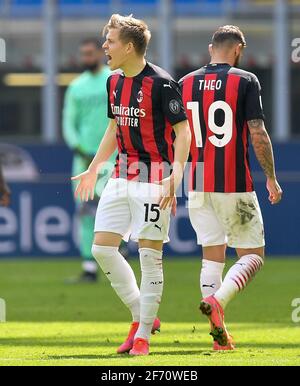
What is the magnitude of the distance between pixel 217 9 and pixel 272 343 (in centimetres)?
1330

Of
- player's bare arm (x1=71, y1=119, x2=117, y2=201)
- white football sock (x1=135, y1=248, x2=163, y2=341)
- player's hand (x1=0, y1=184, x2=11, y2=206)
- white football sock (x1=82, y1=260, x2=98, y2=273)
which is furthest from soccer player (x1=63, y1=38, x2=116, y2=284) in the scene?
white football sock (x1=135, y1=248, x2=163, y2=341)

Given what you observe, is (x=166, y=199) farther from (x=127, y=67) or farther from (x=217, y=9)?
(x=217, y=9)

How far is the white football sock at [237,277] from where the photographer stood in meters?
7.72

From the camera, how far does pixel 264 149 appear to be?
7.90 metres

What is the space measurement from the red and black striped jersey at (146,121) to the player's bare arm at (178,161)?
60 mm

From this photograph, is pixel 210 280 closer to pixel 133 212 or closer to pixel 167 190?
pixel 133 212

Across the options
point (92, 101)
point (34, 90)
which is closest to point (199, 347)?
point (92, 101)

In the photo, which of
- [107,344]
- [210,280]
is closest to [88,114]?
[107,344]

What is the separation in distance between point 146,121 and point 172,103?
21 cm

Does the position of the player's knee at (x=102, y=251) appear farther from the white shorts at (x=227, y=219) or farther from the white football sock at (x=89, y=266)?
the white football sock at (x=89, y=266)

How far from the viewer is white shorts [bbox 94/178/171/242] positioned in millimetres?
7648

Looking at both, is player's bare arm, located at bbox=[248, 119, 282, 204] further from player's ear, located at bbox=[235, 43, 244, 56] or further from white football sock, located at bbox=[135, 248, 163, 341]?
white football sock, located at bbox=[135, 248, 163, 341]

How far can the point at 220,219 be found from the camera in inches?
318
